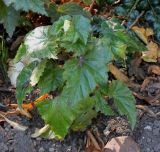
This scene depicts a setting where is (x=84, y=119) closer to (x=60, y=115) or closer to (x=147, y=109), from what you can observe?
(x=60, y=115)

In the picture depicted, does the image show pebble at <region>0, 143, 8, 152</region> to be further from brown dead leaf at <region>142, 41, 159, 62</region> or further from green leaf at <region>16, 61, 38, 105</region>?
brown dead leaf at <region>142, 41, 159, 62</region>

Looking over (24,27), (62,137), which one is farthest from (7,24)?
(62,137)

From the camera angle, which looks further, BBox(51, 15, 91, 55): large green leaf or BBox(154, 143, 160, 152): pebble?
BBox(154, 143, 160, 152): pebble

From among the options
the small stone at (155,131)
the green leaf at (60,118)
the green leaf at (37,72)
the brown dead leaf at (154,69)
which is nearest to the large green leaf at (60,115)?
the green leaf at (60,118)

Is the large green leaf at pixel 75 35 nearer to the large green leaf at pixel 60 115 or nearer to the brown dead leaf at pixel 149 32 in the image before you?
the large green leaf at pixel 60 115

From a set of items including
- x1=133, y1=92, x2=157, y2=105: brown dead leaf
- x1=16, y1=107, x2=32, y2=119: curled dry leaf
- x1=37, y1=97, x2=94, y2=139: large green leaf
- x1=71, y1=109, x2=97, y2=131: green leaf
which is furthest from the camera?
x1=133, y1=92, x2=157, y2=105: brown dead leaf

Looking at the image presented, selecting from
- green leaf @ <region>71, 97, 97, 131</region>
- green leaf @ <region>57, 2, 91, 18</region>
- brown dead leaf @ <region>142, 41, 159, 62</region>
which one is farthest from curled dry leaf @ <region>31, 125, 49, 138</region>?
brown dead leaf @ <region>142, 41, 159, 62</region>
